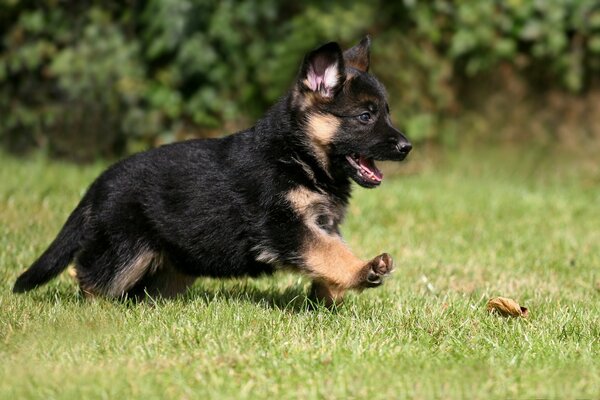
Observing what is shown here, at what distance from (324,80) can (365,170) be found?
0.53 meters

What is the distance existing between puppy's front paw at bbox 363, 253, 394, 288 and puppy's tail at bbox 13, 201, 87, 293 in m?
1.74

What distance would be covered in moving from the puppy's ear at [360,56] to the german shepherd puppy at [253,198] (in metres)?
0.19

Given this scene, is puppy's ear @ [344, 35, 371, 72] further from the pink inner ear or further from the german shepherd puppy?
the pink inner ear

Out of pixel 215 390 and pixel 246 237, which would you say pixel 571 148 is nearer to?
pixel 246 237

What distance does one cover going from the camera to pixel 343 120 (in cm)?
493

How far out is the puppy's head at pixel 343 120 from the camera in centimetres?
488

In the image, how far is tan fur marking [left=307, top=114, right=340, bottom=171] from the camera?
16.1 feet

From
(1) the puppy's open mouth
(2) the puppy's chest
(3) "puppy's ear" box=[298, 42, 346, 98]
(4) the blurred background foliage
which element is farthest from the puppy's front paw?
(4) the blurred background foliage

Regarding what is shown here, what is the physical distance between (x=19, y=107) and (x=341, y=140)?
23.2ft

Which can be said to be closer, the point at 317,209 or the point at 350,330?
the point at 350,330

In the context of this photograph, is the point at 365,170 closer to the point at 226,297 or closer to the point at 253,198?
the point at 253,198

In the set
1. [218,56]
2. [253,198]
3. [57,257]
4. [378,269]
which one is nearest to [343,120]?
[253,198]

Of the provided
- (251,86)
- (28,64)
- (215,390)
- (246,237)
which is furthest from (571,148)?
(215,390)

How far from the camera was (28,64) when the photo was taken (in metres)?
10.8
